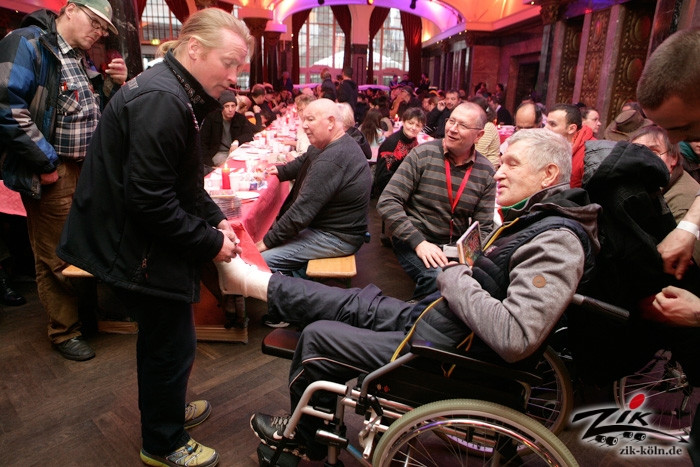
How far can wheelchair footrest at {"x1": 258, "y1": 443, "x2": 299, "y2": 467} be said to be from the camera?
162 centimetres

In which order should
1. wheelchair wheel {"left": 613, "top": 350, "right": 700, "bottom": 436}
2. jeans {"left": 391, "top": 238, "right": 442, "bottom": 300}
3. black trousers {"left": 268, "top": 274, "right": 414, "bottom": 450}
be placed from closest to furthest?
black trousers {"left": 268, "top": 274, "right": 414, "bottom": 450}, wheelchair wheel {"left": 613, "top": 350, "right": 700, "bottom": 436}, jeans {"left": 391, "top": 238, "right": 442, "bottom": 300}

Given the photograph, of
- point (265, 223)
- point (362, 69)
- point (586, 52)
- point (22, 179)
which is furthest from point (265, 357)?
point (362, 69)

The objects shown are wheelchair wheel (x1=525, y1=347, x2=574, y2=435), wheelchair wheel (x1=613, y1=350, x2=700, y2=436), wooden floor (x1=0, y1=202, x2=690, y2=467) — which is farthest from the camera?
wheelchair wheel (x1=613, y1=350, x2=700, y2=436)

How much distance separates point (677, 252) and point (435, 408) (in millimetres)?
955

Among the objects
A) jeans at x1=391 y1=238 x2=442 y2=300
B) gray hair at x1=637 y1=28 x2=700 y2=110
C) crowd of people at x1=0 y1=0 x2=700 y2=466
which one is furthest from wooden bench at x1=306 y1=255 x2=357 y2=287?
gray hair at x1=637 y1=28 x2=700 y2=110

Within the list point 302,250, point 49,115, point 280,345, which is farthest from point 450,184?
point 49,115

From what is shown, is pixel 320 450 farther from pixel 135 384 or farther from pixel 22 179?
pixel 22 179

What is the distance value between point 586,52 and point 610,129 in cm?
508

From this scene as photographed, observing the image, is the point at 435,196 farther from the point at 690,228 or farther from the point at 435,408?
the point at 435,408

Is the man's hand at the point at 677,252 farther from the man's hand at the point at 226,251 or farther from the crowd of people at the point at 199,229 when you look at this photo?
the man's hand at the point at 226,251

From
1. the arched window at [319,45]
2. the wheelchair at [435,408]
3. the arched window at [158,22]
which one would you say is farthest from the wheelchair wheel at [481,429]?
the arched window at [319,45]

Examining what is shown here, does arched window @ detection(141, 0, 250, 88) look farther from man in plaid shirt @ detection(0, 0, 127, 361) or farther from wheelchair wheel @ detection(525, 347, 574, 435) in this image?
wheelchair wheel @ detection(525, 347, 574, 435)

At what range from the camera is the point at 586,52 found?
8930mm

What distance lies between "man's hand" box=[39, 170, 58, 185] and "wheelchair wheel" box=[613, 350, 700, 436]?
281 cm
